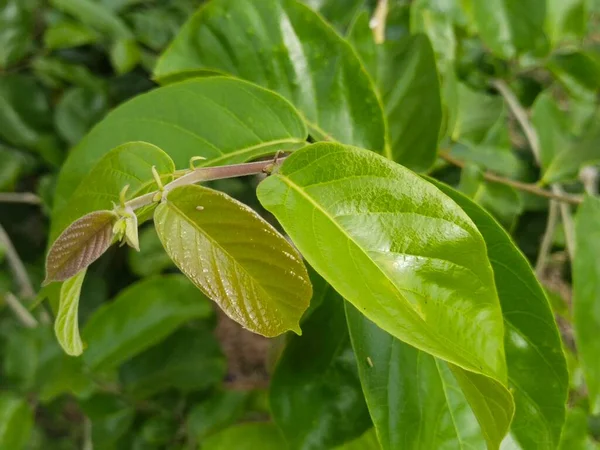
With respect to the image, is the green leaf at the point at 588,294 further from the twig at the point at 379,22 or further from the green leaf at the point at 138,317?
the green leaf at the point at 138,317

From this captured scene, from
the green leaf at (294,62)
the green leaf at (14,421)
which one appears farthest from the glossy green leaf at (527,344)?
the green leaf at (14,421)

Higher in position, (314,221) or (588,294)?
(314,221)

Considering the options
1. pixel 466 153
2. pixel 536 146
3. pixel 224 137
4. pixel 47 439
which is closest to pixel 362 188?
pixel 224 137

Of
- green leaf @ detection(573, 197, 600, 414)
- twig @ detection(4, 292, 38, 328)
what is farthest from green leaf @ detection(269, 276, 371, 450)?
twig @ detection(4, 292, 38, 328)

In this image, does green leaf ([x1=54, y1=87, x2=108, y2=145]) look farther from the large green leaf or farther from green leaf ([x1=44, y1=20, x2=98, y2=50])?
the large green leaf

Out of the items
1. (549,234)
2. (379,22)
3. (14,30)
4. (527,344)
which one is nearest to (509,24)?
(379,22)

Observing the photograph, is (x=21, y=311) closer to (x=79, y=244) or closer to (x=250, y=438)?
(x=250, y=438)
